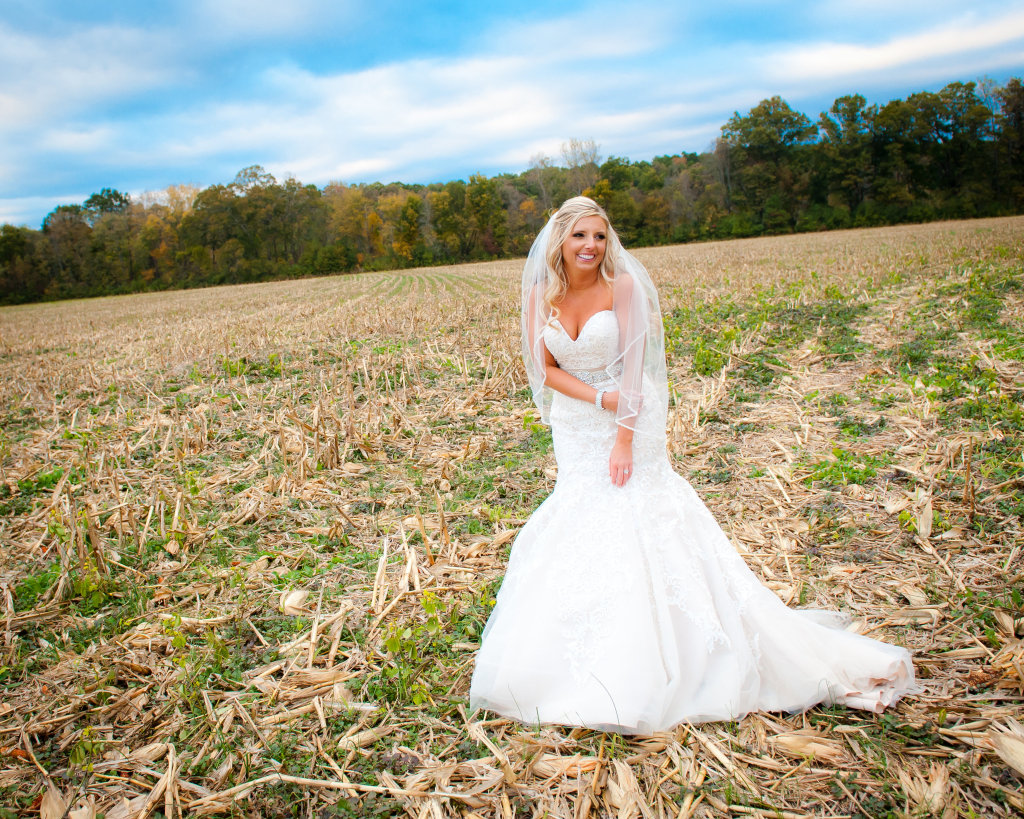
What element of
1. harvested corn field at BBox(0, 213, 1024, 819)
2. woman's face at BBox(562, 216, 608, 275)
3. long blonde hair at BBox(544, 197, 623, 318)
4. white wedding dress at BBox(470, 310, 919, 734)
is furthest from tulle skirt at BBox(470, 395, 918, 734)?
woman's face at BBox(562, 216, 608, 275)

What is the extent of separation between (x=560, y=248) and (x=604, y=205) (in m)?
55.0

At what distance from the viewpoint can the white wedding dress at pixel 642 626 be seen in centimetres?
276

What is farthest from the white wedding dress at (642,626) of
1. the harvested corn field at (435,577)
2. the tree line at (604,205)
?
the tree line at (604,205)

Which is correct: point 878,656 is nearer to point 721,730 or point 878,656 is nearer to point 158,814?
point 721,730

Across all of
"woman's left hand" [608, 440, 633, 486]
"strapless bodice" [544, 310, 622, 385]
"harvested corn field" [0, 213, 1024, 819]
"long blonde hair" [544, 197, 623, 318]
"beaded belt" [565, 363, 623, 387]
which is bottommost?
"harvested corn field" [0, 213, 1024, 819]

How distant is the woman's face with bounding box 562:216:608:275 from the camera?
119 inches

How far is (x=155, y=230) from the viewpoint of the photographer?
6619 cm

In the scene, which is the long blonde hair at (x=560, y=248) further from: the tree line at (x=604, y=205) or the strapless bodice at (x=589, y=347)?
the tree line at (x=604, y=205)

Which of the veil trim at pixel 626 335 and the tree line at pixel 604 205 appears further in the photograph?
the tree line at pixel 604 205

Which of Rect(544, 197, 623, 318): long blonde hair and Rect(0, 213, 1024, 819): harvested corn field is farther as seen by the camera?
Rect(544, 197, 623, 318): long blonde hair

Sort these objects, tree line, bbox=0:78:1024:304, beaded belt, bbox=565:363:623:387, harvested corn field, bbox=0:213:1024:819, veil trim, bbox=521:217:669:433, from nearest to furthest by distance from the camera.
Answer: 1. harvested corn field, bbox=0:213:1024:819
2. veil trim, bbox=521:217:669:433
3. beaded belt, bbox=565:363:623:387
4. tree line, bbox=0:78:1024:304

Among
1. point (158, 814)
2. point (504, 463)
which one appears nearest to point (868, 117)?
point (504, 463)

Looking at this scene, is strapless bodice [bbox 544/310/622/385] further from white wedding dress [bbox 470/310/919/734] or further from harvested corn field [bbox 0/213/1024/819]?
harvested corn field [bbox 0/213/1024/819]

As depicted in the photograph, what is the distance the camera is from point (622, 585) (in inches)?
114
